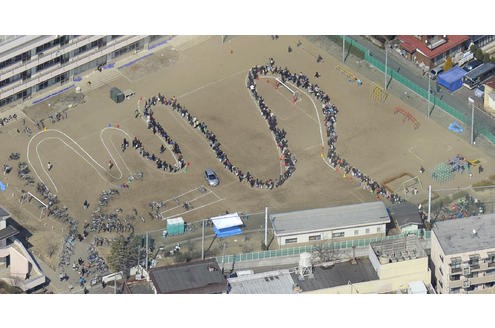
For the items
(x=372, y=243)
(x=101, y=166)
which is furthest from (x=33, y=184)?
(x=372, y=243)

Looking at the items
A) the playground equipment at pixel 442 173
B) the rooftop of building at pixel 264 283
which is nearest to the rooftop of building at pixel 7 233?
the rooftop of building at pixel 264 283

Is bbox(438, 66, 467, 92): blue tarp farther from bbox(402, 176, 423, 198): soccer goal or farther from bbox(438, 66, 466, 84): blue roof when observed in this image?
bbox(402, 176, 423, 198): soccer goal

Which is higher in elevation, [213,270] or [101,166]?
[101,166]

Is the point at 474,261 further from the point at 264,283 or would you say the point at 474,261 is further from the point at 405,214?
the point at 264,283

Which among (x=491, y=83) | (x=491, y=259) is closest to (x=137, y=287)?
(x=491, y=259)

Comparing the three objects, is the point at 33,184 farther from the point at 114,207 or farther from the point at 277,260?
the point at 277,260

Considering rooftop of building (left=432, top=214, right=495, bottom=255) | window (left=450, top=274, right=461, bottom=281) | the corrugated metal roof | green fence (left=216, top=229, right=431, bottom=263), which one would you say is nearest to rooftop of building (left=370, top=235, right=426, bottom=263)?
rooftop of building (left=432, top=214, right=495, bottom=255)

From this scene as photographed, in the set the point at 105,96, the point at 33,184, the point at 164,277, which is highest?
the point at 105,96
